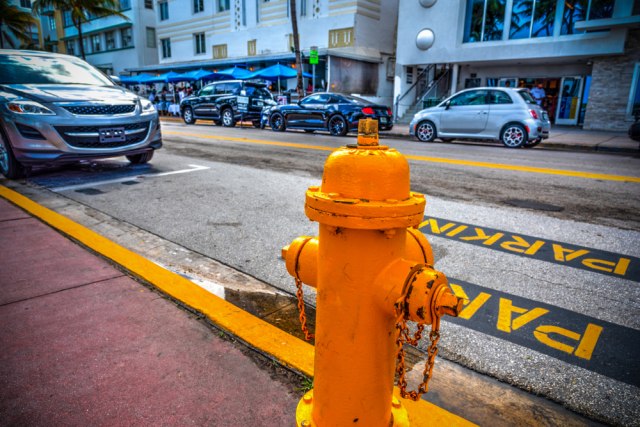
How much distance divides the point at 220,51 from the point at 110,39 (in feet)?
55.9

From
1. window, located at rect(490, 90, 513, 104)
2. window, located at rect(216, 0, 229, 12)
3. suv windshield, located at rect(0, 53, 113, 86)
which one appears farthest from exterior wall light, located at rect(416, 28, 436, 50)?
suv windshield, located at rect(0, 53, 113, 86)

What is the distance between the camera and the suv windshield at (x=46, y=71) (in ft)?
20.2

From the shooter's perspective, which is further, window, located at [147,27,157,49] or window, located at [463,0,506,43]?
window, located at [147,27,157,49]

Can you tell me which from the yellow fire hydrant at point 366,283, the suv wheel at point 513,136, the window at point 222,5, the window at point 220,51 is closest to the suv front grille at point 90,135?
the yellow fire hydrant at point 366,283

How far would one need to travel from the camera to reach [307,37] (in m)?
26.2

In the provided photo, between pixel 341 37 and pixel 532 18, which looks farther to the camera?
pixel 341 37

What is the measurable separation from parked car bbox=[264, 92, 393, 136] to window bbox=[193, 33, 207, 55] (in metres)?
21.0

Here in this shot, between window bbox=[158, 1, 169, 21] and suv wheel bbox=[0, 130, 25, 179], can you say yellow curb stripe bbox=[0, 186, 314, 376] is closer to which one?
suv wheel bbox=[0, 130, 25, 179]

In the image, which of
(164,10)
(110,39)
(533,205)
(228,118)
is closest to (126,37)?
(110,39)

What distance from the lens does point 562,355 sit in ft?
7.06

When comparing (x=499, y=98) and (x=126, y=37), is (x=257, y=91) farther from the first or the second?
(x=126, y=37)

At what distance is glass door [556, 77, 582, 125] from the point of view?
18875 mm

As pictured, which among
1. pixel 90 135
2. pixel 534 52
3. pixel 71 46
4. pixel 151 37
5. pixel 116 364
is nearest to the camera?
pixel 116 364

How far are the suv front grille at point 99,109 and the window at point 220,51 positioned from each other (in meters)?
26.9
